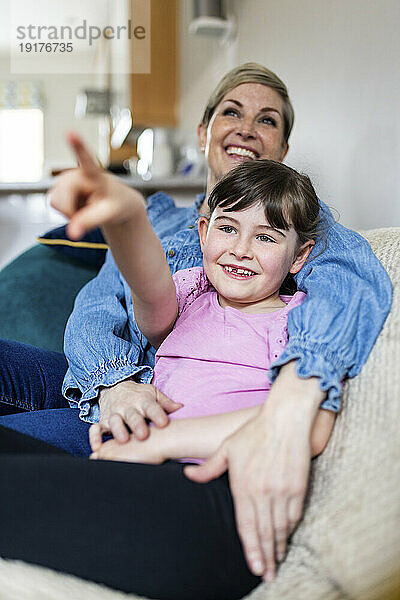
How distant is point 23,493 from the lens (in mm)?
732

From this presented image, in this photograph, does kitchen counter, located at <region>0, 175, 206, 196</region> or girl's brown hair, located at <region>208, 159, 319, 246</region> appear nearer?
girl's brown hair, located at <region>208, 159, 319, 246</region>

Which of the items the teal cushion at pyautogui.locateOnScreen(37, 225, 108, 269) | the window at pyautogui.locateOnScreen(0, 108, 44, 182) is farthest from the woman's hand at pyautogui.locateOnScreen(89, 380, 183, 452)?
the window at pyautogui.locateOnScreen(0, 108, 44, 182)

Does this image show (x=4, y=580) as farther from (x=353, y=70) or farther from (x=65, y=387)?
(x=353, y=70)

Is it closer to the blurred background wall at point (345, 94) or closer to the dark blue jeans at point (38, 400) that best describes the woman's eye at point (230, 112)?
the blurred background wall at point (345, 94)

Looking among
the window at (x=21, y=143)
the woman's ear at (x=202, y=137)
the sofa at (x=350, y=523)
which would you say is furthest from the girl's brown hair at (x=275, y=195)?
the window at (x=21, y=143)

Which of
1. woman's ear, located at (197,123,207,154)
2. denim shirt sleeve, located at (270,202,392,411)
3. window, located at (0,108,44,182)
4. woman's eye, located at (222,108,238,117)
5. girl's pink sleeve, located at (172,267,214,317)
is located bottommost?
window, located at (0,108,44,182)

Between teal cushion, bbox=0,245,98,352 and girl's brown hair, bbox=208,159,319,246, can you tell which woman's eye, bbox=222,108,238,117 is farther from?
teal cushion, bbox=0,245,98,352

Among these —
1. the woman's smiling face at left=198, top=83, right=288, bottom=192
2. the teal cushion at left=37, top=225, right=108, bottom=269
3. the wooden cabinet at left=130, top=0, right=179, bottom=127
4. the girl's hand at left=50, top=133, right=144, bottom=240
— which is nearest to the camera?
the girl's hand at left=50, top=133, right=144, bottom=240

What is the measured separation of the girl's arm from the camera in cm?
84

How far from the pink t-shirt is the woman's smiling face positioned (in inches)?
19.5

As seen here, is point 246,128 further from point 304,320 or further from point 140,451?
point 140,451

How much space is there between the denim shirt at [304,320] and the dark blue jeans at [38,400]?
0.05 m

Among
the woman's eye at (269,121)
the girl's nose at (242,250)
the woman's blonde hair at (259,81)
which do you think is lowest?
the girl's nose at (242,250)

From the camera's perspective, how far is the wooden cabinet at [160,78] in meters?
4.21
